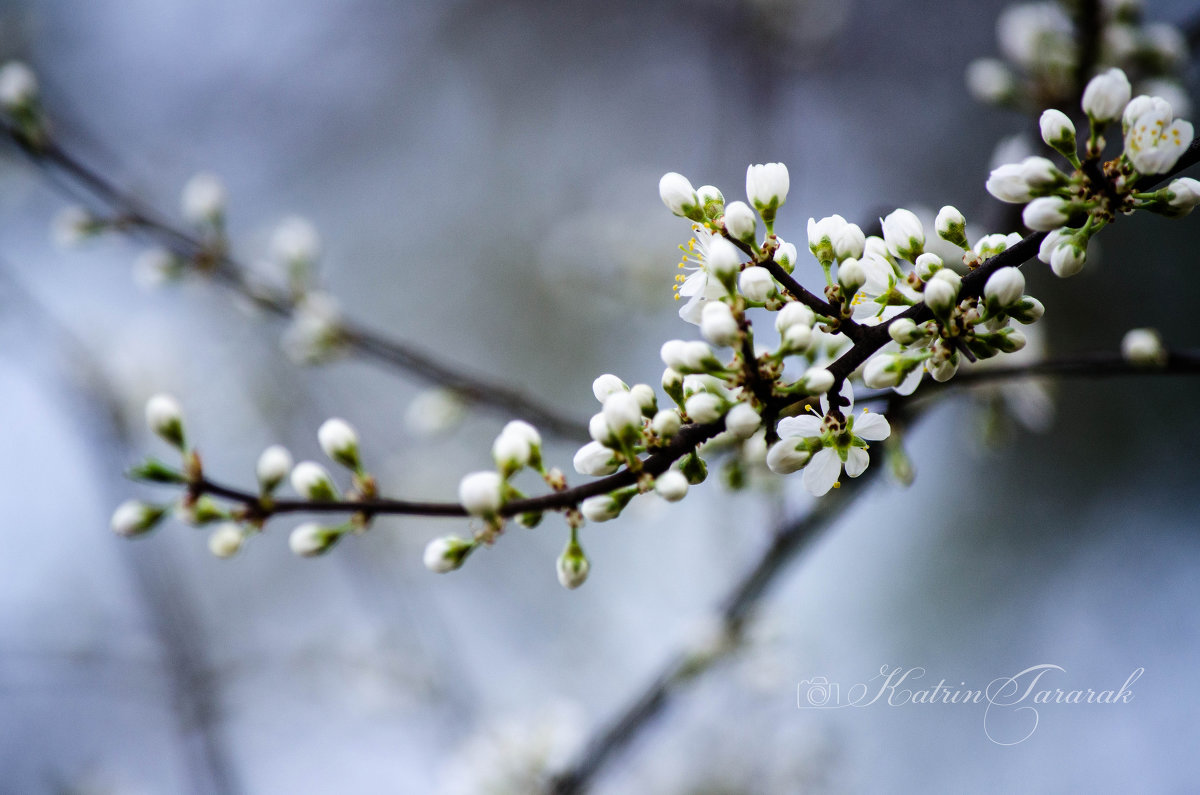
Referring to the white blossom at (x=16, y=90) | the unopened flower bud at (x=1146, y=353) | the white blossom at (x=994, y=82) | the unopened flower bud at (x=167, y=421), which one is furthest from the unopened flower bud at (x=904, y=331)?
the white blossom at (x=16, y=90)

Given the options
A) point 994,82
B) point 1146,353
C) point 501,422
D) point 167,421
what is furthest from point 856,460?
point 501,422

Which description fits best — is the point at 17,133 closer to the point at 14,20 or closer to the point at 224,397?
the point at 224,397

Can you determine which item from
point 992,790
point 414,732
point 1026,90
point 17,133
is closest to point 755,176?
point 1026,90

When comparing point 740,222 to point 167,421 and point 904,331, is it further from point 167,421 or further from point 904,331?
point 167,421

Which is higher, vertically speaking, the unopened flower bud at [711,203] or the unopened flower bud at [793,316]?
the unopened flower bud at [711,203]

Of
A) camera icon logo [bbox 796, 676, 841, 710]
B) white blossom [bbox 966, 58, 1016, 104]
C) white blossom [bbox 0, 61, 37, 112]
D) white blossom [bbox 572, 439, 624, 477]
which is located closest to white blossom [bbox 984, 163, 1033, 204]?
white blossom [bbox 572, 439, 624, 477]

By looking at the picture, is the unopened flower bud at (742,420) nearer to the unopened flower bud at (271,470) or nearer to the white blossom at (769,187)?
the white blossom at (769,187)
